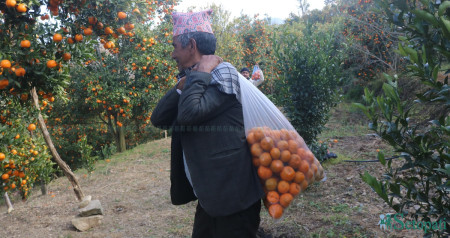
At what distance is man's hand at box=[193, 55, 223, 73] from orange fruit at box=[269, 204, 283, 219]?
0.84 metres

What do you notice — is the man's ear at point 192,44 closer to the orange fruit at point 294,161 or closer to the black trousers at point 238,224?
the orange fruit at point 294,161

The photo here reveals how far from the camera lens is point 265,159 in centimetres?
177

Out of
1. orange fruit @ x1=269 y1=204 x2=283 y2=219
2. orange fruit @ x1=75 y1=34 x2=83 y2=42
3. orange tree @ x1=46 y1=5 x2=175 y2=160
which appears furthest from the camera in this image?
orange tree @ x1=46 y1=5 x2=175 y2=160

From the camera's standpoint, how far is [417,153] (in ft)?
4.97

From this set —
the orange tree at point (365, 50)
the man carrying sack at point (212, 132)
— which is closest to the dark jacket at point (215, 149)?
the man carrying sack at point (212, 132)

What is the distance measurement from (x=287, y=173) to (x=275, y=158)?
0.10m

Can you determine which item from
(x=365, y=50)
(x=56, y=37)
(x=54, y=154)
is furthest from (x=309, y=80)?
(x=365, y=50)

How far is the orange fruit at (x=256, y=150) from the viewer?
5.86 feet

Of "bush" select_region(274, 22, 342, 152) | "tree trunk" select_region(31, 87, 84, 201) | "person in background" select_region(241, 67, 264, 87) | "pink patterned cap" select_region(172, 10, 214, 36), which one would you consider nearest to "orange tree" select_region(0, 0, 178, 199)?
"tree trunk" select_region(31, 87, 84, 201)

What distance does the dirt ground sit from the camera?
11.3 ft

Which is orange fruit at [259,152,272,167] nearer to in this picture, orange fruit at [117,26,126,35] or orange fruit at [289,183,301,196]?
orange fruit at [289,183,301,196]

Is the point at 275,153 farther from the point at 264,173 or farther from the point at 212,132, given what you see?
the point at 212,132

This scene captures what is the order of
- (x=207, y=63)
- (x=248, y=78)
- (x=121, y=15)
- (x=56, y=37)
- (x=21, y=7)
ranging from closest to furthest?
(x=207, y=63), (x=21, y=7), (x=56, y=37), (x=121, y=15), (x=248, y=78)

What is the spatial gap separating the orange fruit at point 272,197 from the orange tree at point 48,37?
201 centimetres
